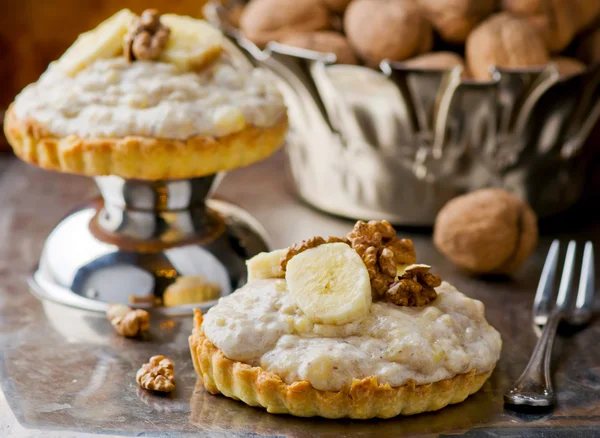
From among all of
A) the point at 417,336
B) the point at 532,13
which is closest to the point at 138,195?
the point at 417,336

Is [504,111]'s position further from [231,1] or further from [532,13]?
[231,1]

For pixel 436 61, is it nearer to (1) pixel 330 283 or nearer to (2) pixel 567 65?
(2) pixel 567 65

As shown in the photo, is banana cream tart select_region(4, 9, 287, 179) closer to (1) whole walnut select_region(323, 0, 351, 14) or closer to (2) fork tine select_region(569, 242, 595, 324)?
(1) whole walnut select_region(323, 0, 351, 14)

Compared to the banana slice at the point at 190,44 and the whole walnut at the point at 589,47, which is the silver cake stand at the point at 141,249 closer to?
the banana slice at the point at 190,44

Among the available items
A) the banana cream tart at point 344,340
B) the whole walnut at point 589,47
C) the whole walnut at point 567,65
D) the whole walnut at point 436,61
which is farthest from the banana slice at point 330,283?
the whole walnut at point 589,47

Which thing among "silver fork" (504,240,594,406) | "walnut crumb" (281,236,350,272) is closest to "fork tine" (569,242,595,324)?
"silver fork" (504,240,594,406)
